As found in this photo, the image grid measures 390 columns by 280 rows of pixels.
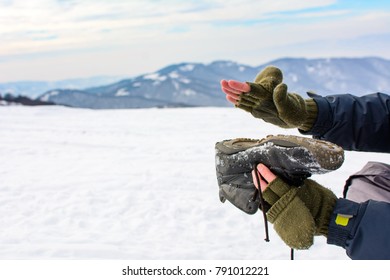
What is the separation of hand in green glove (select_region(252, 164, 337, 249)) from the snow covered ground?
1771mm

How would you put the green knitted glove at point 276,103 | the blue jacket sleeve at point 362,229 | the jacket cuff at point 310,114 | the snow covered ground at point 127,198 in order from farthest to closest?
1. the snow covered ground at point 127,198
2. the jacket cuff at point 310,114
3. the green knitted glove at point 276,103
4. the blue jacket sleeve at point 362,229

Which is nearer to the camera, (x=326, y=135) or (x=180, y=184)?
(x=326, y=135)

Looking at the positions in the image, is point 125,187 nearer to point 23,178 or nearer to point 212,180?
point 212,180

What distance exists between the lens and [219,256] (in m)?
3.38

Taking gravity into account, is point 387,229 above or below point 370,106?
below

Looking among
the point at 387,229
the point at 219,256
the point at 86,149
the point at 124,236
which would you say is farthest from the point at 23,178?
the point at 387,229

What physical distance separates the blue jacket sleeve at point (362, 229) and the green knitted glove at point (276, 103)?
0.65 meters

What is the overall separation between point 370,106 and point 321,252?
1506mm

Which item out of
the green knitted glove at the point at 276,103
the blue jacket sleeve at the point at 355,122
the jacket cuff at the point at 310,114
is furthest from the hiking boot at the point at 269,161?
the blue jacket sleeve at the point at 355,122

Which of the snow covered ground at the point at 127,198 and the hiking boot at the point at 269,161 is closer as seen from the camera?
the hiking boot at the point at 269,161

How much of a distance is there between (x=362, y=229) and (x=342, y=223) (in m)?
0.08

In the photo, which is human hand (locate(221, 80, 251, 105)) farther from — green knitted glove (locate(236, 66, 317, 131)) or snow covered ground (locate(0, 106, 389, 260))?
snow covered ground (locate(0, 106, 389, 260))

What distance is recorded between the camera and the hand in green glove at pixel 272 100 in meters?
2.18

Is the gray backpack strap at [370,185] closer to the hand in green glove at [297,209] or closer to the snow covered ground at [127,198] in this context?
the hand in green glove at [297,209]
